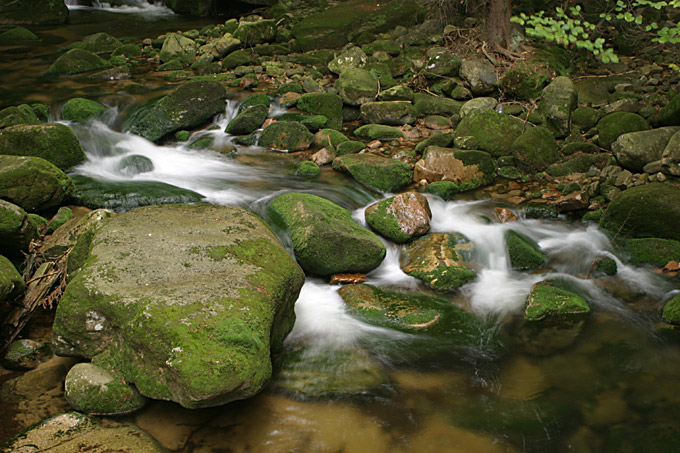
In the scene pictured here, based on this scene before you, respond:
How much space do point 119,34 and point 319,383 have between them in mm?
16468

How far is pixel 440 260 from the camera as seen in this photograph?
236 inches

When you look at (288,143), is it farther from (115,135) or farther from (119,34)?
(119,34)

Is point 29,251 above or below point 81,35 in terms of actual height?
below

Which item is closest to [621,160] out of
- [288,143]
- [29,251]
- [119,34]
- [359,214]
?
[359,214]

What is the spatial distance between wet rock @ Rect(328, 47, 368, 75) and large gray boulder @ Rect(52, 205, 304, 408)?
8.60 metres

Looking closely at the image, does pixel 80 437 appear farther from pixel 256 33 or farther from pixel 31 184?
pixel 256 33

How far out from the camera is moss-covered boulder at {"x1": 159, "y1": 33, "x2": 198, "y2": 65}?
46.4 ft

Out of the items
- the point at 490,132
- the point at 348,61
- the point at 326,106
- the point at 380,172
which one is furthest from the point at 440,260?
the point at 348,61

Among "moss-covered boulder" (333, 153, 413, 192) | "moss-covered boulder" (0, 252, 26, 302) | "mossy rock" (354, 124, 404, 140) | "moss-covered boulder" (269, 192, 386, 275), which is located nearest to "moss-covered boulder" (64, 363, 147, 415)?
"moss-covered boulder" (0, 252, 26, 302)

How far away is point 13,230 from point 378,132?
6303 mm

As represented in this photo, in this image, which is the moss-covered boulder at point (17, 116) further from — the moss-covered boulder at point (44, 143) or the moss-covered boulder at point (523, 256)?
the moss-covered boulder at point (523, 256)

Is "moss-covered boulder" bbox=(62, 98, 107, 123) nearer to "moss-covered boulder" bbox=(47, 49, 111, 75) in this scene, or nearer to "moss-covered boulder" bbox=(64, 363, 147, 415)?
"moss-covered boulder" bbox=(47, 49, 111, 75)

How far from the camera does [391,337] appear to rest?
4.95 meters

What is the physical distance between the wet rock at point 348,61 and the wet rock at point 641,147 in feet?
21.7
